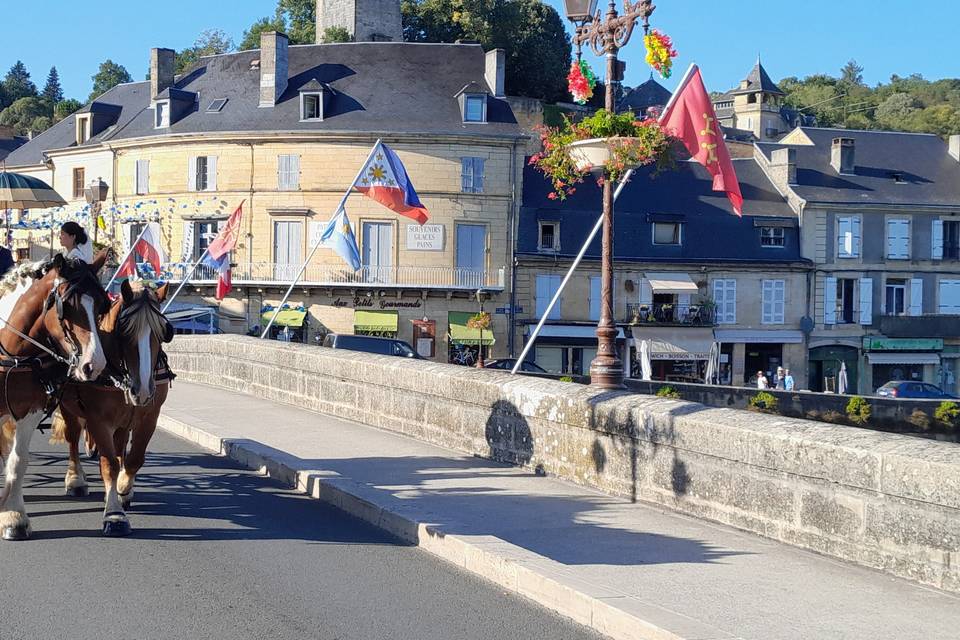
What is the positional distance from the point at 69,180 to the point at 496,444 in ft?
160

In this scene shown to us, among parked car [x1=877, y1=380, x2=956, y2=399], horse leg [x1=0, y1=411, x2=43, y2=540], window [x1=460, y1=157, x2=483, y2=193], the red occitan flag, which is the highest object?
window [x1=460, y1=157, x2=483, y2=193]

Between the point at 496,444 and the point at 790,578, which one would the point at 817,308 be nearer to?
the point at 496,444

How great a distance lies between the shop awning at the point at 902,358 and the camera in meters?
50.2

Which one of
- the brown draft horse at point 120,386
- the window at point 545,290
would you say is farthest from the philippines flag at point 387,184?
the window at point 545,290

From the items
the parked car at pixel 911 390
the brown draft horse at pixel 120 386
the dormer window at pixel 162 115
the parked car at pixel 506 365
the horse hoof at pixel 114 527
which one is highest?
the dormer window at pixel 162 115

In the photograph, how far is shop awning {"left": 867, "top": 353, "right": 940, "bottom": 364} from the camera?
165ft

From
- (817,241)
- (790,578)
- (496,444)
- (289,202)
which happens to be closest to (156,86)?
(289,202)

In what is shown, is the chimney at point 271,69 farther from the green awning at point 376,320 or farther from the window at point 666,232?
the window at point 666,232

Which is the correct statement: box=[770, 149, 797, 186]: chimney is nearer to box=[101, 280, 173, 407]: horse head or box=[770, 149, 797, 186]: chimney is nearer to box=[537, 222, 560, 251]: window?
box=[537, 222, 560, 251]: window

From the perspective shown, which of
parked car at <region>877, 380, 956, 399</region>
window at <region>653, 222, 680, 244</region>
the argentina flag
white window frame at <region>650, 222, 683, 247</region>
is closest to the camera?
the argentina flag

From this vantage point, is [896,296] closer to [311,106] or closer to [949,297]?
[949,297]

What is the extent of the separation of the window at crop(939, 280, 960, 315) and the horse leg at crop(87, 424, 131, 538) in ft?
166

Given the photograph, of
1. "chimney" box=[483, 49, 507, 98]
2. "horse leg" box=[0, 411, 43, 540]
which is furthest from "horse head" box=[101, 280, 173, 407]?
"chimney" box=[483, 49, 507, 98]

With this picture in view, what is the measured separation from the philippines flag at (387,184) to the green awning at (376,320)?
27193 millimetres
